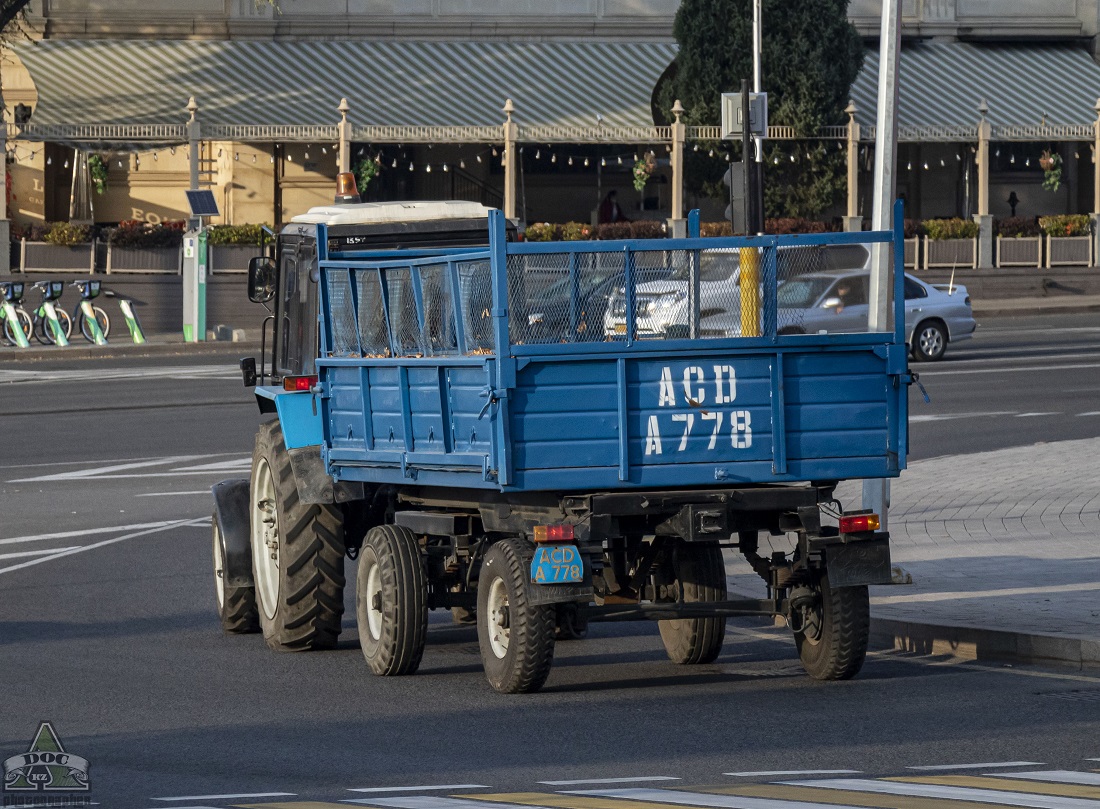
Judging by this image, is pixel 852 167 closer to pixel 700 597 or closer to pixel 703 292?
pixel 700 597

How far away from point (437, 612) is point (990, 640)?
4122 mm

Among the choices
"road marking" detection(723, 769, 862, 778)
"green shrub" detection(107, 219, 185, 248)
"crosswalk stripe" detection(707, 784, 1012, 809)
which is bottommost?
"road marking" detection(723, 769, 862, 778)

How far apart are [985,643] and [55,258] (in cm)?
3072

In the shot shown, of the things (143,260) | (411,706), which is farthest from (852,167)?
(411,706)

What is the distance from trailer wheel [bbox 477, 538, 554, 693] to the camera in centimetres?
882

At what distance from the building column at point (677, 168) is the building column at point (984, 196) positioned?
6897 millimetres

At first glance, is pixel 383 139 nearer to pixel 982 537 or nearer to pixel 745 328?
pixel 982 537

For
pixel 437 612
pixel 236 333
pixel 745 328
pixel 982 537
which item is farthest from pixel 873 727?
pixel 236 333

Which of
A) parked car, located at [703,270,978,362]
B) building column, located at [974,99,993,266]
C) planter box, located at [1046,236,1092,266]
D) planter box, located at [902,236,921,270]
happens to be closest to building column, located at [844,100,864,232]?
planter box, located at [902,236,921,270]

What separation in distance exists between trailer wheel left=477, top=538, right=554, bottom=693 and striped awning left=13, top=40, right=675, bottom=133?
3010 centimetres

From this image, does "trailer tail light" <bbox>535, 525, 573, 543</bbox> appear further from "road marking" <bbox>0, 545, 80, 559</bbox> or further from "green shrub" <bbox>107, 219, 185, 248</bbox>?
"green shrub" <bbox>107, 219, 185, 248</bbox>

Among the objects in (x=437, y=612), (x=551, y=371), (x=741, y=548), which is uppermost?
(x=551, y=371)

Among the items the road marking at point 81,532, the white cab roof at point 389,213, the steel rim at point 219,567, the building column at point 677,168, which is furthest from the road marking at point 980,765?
the building column at point 677,168

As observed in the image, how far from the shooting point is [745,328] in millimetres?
9156
